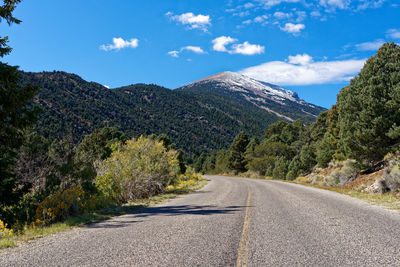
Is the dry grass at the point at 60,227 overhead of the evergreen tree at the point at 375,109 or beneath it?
beneath

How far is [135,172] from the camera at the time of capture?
15.2 m

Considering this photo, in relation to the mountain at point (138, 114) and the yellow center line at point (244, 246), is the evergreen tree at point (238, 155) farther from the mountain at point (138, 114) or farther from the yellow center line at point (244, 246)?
the yellow center line at point (244, 246)

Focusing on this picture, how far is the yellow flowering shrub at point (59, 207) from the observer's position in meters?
8.70

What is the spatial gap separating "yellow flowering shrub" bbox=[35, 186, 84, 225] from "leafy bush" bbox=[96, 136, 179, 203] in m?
2.68

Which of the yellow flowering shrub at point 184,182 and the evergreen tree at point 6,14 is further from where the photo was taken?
the yellow flowering shrub at point 184,182

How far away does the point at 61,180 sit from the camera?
11.1 metres

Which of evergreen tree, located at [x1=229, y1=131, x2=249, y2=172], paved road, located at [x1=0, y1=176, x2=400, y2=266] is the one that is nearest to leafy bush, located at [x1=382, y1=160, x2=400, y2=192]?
paved road, located at [x1=0, y1=176, x2=400, y2=266]

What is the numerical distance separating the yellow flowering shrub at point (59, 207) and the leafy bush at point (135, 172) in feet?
8.81

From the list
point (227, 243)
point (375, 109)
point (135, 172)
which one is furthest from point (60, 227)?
point (375, 109)

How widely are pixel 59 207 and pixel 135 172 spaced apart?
6.25 meters

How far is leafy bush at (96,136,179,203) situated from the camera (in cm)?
1353

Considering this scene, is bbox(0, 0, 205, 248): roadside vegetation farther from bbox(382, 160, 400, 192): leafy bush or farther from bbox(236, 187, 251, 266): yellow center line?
bbox(382, 160, 400, 192): leafy bush

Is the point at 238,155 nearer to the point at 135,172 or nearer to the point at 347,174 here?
the point at 347,174

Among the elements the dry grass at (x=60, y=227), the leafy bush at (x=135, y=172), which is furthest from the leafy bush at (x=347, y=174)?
the dry grass at (x=60, y=227)
